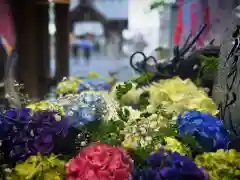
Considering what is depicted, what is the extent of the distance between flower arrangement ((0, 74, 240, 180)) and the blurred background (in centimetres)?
168

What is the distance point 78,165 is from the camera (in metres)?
0.82

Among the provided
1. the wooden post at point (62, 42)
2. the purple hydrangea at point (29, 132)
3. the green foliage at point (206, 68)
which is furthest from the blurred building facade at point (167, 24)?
the wooden post at point (62, 42)

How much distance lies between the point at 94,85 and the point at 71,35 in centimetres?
273

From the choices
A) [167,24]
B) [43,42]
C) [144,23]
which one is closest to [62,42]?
[43,42]

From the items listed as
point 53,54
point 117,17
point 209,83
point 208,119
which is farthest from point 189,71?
point 53,54

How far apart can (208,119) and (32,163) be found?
0.40 meters

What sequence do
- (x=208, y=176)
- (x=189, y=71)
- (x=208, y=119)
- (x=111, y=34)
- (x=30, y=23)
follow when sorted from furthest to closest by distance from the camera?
(x=111, y=34), (x=30, y=23), (x=189, y=71), (x=208, y=119), (x=208, y=176)

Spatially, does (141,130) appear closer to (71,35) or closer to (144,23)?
(144,23)

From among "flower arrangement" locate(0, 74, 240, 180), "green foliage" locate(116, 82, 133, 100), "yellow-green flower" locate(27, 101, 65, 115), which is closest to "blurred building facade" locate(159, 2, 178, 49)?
"green foliage" locate(116, 82, 133, 100)

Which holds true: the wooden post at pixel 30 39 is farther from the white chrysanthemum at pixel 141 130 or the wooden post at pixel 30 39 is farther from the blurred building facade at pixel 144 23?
the white chrysanthemum at pixel 141 130

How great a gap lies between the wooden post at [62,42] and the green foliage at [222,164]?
3423 millimetres

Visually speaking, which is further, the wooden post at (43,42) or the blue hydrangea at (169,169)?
the wooden post at (43,42)

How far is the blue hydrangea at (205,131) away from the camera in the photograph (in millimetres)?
923

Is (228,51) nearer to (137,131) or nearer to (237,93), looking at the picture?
(237,93)
